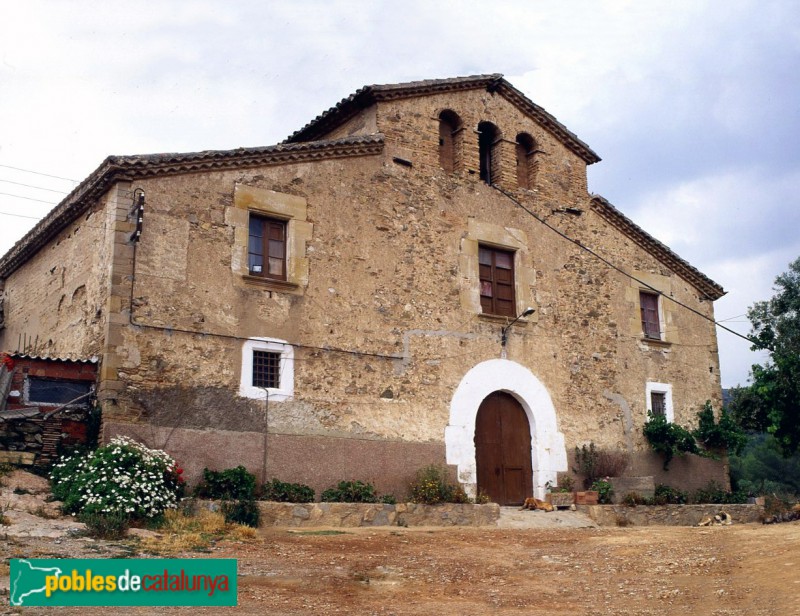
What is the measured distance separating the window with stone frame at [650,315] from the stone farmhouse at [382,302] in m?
0.07

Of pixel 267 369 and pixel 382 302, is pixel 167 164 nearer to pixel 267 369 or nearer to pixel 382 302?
pixel 267 369

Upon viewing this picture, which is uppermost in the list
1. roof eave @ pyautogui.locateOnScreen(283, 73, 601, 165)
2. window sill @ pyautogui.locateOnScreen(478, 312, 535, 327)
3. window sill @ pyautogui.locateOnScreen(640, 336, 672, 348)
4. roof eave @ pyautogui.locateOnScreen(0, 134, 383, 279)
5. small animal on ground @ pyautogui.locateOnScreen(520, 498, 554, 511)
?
roof eave @ pyautogui.locateOnScreen(283, 73, 601, 165)

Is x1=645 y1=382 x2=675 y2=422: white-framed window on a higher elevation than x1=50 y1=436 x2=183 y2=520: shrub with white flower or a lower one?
higher

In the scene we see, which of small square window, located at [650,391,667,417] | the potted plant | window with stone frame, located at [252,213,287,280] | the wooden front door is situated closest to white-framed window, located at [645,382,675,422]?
small square window, located at [650,391,667,417]

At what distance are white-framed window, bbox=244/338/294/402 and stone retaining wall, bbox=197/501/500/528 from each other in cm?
237

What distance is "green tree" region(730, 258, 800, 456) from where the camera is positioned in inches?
788

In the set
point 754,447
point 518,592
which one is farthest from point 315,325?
point 754,447

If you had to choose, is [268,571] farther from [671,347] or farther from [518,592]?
[671,347]

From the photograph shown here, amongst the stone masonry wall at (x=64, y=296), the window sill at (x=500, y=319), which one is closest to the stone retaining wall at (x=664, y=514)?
the window sill at (x=500, y=319)

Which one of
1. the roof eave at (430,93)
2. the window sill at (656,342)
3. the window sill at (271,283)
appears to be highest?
the roof eave at (430,93)

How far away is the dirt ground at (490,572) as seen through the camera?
905 cm

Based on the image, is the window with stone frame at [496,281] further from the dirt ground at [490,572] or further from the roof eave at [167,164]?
the dirt ground at [490,572]

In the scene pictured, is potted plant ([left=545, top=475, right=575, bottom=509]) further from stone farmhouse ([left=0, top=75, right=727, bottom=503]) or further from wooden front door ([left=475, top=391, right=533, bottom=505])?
wooden front door ([left=475, top=391, right=533, bottom=505])

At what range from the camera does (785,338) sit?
2762cm
